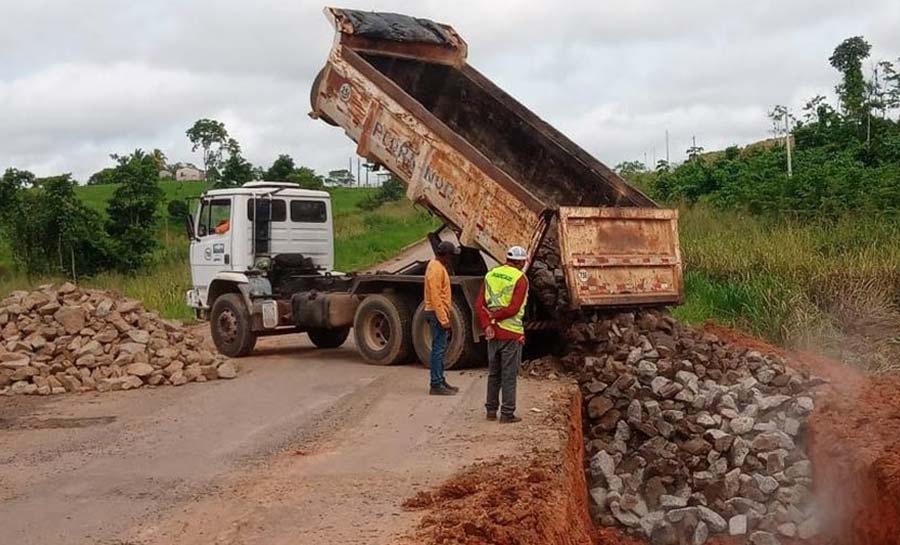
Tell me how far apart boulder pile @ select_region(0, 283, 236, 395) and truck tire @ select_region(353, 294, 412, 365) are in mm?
1649

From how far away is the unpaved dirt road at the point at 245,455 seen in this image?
5980mm

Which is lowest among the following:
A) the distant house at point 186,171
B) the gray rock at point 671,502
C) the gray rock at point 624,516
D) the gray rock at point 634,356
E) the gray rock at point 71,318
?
the gray rock at point 624,516

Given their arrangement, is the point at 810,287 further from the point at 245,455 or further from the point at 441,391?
the point at 245,455

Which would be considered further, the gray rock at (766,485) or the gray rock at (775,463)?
the gray rock at (775,463)

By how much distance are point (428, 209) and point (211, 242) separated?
3921 mm

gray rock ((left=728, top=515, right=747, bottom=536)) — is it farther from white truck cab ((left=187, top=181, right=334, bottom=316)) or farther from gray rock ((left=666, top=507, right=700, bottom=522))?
white truck cab ((left=187, top=181, right=334, bottom=316))

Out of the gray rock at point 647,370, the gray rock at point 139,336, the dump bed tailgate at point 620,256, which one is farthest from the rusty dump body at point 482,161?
the gray rock at point 139,336

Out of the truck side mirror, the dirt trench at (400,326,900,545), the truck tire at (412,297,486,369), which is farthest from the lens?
the truck side mirror

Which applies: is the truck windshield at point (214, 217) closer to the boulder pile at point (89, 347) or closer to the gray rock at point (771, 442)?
the boulder pile at point (89, 347)

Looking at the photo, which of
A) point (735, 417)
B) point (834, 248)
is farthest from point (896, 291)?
point (735, 417)

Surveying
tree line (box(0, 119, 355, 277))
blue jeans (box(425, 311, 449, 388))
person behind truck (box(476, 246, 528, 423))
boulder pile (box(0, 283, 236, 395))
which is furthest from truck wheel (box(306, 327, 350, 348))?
tree line (box(0, 119, 355, 277))

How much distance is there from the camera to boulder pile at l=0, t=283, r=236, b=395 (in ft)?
37.5

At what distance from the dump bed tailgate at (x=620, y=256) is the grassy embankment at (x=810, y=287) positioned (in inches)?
118

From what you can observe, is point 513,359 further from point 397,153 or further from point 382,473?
point 397,153
